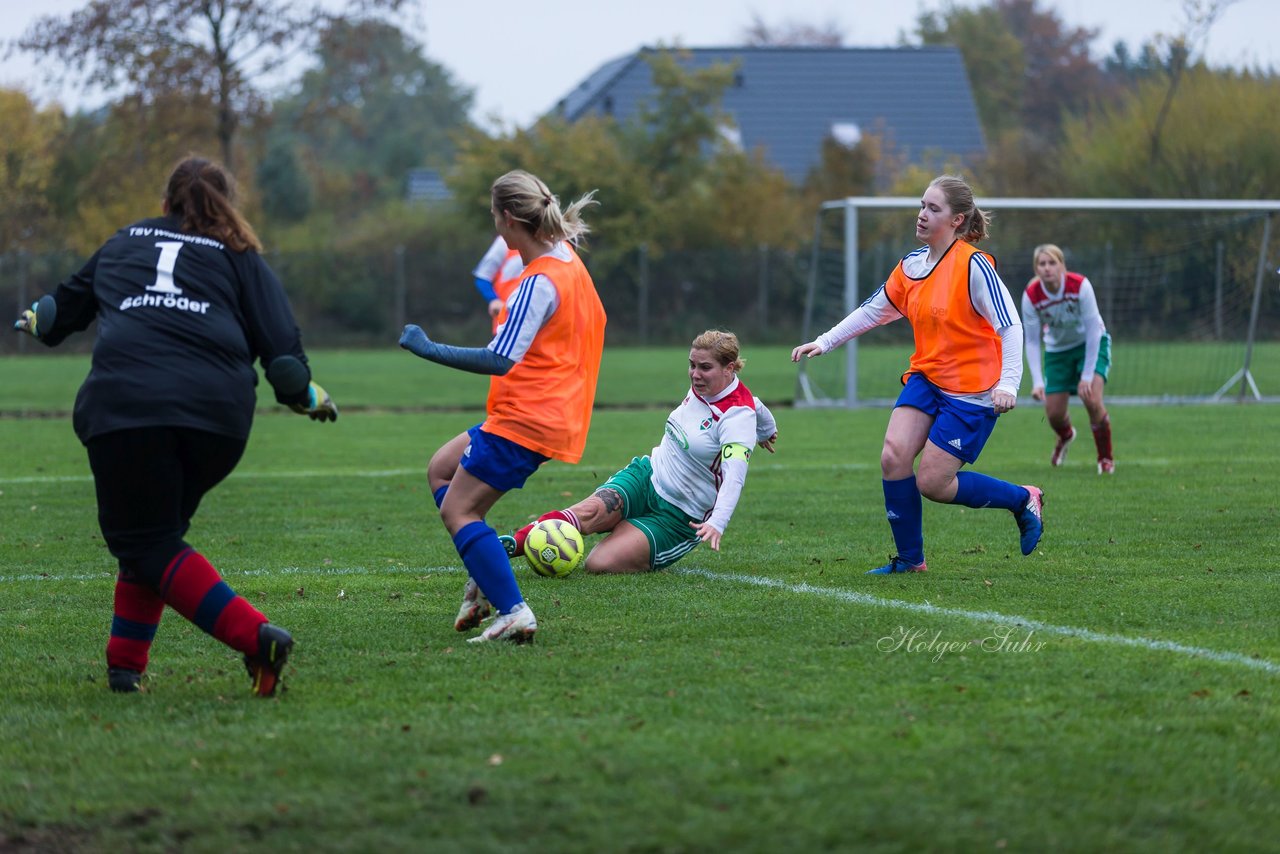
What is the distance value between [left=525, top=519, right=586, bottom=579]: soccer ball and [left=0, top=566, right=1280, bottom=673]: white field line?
0.50 m

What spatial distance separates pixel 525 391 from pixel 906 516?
226cm

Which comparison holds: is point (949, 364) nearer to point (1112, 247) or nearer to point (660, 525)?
point (660, 525)

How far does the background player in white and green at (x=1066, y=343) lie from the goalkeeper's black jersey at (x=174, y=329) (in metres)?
7.33

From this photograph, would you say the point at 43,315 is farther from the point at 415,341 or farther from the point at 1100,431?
the point at 1100,431

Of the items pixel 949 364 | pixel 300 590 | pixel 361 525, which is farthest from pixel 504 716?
pixel 361 525

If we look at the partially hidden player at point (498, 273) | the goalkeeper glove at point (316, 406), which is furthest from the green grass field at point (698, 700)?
the partially hidden player at point (498, 273)

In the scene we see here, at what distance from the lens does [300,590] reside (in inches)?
249

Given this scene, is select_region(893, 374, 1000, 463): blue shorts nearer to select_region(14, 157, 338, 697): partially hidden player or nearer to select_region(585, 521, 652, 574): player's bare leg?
select_region(585, 521, 652, 574): player's bare leg

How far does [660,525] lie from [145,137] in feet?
101

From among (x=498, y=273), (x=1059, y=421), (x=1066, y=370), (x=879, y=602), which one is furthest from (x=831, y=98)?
(x=879, y=602)

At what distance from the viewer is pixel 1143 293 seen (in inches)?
901

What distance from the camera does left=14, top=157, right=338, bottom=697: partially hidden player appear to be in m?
4.21

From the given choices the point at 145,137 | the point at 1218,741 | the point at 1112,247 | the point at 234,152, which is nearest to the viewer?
the point at 1218,741

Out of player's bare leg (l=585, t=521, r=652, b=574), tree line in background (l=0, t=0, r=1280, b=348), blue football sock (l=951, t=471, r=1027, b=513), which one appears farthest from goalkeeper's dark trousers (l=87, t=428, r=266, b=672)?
tree line in background (l=0, t=0, r=1280, b=348)
